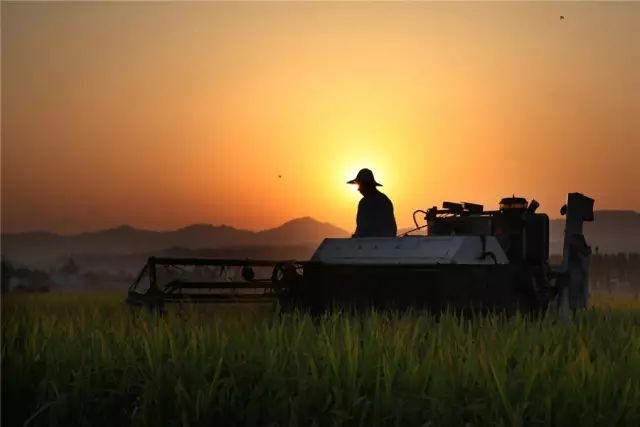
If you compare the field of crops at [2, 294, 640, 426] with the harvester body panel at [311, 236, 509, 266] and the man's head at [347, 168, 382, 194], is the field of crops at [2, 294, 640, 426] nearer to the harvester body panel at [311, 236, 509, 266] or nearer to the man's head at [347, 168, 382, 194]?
the harvester body panel at [311, 236, 509, 266]

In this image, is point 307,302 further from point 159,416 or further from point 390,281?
point 159,416

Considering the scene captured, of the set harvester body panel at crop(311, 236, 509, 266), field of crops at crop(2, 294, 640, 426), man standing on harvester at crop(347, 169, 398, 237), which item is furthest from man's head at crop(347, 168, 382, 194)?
field of crops at crop(2, 294, 640, 426)

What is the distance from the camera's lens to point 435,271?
12070 mm

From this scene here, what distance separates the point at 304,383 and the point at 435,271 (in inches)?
218

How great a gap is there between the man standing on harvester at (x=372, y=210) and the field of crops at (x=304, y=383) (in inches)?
207

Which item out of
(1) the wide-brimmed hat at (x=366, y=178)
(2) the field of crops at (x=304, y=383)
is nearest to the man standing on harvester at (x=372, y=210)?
(1) the wide-brimmed hat at (x=366, y=178)

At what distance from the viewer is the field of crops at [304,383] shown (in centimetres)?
637

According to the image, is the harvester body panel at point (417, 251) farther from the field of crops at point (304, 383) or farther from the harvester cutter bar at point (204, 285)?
the field of crops at point (304, 383)

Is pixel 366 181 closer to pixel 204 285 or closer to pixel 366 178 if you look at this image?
pixel 366 178

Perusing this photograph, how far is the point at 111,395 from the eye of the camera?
23.8 feet

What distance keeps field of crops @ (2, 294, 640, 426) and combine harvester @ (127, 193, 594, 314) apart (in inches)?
141

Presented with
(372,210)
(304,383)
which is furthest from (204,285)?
(304,383)

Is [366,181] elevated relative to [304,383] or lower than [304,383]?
elevated

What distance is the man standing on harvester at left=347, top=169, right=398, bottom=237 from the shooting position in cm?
1369
